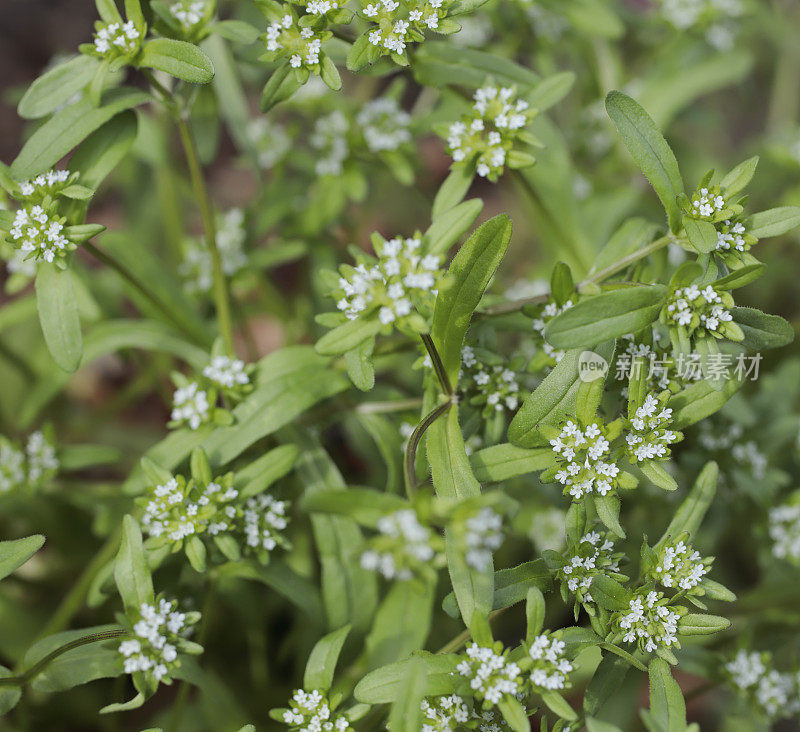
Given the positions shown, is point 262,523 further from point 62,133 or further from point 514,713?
point 62,133

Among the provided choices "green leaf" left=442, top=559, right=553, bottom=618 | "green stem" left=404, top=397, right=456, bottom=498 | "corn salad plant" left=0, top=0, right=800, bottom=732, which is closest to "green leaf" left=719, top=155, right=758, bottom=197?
"corn salad plant" left=0, top=0, right=800, bottom=732

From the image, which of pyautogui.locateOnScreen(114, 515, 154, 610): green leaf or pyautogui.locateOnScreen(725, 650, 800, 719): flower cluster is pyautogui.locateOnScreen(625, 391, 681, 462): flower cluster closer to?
pyautogui.locateOnScreen(725, 650, 800, 719): flower cluster

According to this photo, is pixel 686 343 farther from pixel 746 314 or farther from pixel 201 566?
pixel 201 566

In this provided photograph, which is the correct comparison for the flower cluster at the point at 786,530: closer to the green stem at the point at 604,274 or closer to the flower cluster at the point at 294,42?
the green stem at the point at 604,274

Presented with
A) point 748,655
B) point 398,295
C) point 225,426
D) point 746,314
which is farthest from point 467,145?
point 748,655

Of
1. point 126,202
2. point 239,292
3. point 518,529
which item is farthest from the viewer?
point 126,202

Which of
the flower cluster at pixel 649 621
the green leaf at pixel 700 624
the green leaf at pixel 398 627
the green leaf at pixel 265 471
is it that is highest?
→ the green leaf at pixel 265 471

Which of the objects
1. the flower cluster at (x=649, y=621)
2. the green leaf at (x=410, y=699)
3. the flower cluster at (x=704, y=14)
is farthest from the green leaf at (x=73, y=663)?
the flower cluster at (x=704, y=14)
